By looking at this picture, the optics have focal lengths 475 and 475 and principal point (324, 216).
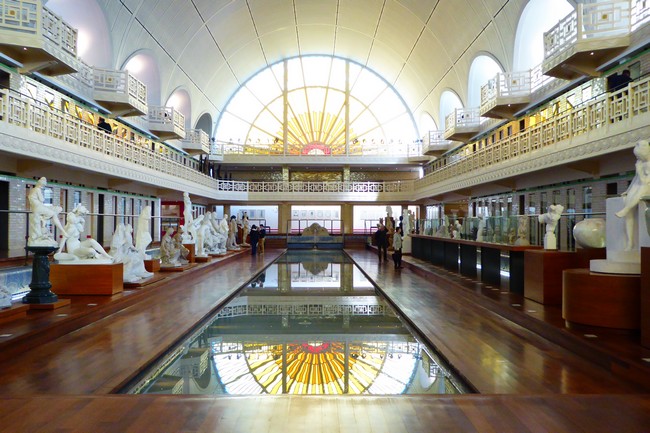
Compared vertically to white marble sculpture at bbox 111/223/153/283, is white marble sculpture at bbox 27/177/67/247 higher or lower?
higher

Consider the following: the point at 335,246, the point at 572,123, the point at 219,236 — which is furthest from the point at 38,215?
the point at 335,246

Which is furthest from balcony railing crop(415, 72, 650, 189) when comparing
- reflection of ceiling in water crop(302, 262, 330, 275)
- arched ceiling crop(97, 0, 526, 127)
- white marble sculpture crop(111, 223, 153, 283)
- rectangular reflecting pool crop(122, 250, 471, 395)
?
white marble sculpture crop(111, 223, 153, 283)

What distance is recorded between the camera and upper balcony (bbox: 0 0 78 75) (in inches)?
490

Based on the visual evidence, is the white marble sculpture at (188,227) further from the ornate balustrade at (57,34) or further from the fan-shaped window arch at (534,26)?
the fan-shaped window arch at (534,26)

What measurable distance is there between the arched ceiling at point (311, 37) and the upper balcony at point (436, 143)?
7.85 ft

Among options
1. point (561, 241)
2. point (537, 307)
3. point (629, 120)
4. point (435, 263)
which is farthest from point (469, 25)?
point (537, 307)

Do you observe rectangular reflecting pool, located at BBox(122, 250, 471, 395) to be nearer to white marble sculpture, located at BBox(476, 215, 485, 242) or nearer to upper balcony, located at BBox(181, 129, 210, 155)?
white marble sculpture, located at BBox(476, 215, 485, 242)

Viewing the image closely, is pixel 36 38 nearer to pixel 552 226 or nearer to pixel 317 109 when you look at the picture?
pixel 552 226

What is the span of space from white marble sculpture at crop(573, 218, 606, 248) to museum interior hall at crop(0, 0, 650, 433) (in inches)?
1.7

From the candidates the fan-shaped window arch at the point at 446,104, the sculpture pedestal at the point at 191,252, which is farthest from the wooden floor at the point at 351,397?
the fan-shaped window arch at the point at 446,104

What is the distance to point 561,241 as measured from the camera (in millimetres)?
8617

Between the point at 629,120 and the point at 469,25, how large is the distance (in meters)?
14.8

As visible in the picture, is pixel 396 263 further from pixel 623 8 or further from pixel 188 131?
pixel 188 131

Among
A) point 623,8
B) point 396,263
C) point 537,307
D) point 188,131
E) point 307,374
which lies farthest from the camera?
point 188,131
